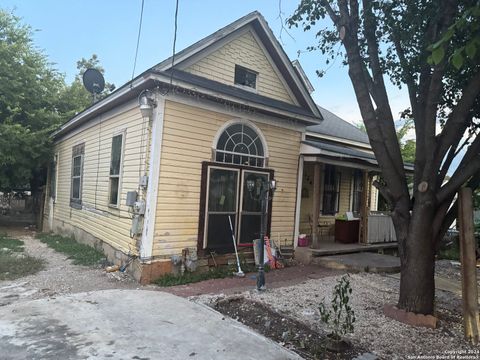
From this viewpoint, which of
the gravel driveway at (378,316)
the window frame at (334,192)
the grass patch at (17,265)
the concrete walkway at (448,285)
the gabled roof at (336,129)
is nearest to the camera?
the gravel driveway at (378,316)

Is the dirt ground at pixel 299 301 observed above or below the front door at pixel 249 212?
below

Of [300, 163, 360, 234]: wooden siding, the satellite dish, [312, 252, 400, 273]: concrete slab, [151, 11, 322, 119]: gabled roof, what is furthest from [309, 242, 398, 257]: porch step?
the satellite dish

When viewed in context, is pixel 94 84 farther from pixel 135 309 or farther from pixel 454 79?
pixel 454 79

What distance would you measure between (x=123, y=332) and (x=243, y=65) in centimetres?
634

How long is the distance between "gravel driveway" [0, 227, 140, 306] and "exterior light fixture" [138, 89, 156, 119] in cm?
316

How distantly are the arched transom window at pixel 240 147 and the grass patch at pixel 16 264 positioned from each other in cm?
443

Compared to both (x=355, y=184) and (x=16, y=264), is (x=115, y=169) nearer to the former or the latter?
(x=16, y=264)

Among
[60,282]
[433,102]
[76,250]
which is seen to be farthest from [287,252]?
[76,250]

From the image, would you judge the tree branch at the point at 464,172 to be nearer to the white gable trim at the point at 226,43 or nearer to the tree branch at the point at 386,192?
the tree branch at the point at 386,192

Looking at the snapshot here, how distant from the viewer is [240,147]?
805cm

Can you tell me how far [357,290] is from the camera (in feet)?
20.9

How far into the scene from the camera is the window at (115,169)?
26.9 feet

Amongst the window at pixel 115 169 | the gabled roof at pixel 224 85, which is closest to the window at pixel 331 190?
the gabled roof at pixel 224 85

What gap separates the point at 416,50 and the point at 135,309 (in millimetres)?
5727
